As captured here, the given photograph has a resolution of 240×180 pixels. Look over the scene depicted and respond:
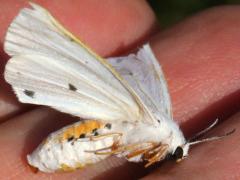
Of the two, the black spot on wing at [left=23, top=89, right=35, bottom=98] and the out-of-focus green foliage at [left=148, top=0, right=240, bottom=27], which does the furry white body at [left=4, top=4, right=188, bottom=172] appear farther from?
the out-of-focus green foliage at [left=148, top=0, right=240, bottom=27]

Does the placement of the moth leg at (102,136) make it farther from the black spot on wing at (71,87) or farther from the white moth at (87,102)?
the black spot on wing at (71,87)

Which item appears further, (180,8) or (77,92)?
(180,8)

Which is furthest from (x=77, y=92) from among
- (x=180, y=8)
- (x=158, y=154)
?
(x=180, y=8)

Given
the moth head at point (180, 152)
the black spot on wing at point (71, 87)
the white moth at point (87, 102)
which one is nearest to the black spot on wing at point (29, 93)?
the white moth at point (87, 102)

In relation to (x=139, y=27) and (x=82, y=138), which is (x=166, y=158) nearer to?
(x=82, y=138)

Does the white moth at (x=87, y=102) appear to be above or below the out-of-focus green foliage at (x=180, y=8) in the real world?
above

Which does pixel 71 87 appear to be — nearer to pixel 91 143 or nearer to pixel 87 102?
pixel 87 102

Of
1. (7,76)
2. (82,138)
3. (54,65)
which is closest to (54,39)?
(54,65)
